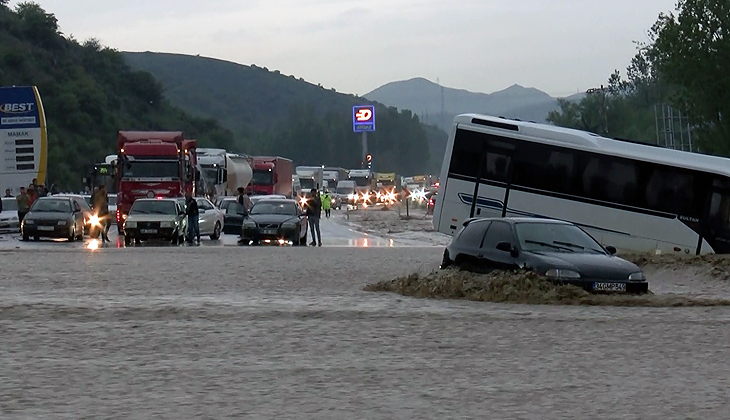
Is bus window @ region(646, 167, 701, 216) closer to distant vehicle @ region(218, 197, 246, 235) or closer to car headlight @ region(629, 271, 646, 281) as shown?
car headlight @ region(629, 271, 646, 281)

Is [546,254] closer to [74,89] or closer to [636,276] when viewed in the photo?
[636,276]

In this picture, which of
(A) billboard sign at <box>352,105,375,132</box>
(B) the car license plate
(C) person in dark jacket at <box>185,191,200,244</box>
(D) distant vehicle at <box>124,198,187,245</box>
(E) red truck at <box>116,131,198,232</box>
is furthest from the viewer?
(A) billboard sign at <box>352,105,375,132</box>

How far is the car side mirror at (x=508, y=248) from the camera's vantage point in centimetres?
1922

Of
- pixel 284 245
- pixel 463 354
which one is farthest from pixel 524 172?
pixel 463 354

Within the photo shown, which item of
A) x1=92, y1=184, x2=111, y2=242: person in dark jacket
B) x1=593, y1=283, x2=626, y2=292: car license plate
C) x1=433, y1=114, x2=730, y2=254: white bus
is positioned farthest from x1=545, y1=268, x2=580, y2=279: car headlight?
x1=92, y1=184, x2=111, y2=242: person in dark jacket

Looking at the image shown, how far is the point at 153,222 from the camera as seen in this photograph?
40.9 metres

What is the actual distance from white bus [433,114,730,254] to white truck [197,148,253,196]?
2778 centimetres

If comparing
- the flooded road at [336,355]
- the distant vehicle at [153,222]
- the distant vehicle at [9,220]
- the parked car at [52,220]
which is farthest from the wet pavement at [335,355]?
the distant vehicle at [9,220]

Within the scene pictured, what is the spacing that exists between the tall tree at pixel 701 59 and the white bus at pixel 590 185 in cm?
2125

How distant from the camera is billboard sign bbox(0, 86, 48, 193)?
167ft

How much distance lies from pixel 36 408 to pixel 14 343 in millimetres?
4433

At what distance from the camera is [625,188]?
29484mm

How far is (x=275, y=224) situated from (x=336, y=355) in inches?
1084

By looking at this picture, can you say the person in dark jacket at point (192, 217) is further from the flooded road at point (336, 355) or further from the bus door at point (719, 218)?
the flooded road at point (336, 355)
